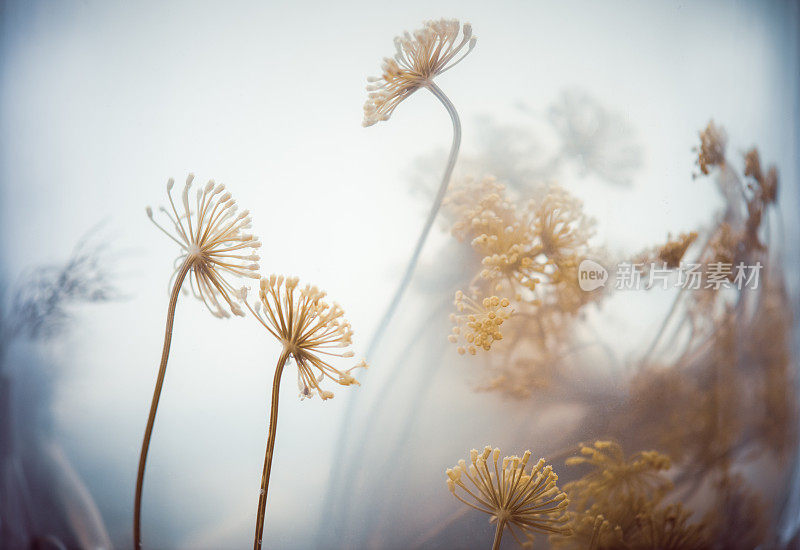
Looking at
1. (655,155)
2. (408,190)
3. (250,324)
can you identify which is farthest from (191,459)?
(655,155)

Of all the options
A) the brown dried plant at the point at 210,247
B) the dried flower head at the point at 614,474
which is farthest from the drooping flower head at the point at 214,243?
the dried flower head at the point at 614,474

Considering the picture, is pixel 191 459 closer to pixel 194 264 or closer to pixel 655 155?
pixel 194 264

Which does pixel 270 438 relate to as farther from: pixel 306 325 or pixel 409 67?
pixel 409 67

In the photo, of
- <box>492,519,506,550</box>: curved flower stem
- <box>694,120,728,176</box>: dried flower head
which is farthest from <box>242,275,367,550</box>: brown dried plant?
<box>694,120,728,176</box>: dried flower head

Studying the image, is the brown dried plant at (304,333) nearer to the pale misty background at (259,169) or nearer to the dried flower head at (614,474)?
the pale misty background at (259,169)

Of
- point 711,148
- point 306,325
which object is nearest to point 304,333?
point 306,325

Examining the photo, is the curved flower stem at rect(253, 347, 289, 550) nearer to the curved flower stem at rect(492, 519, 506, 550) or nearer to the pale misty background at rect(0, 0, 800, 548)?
the pale misty background at rect(0, 0, 800, 548)
